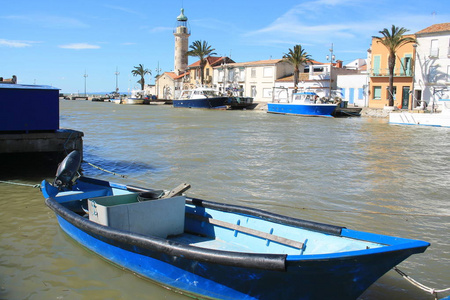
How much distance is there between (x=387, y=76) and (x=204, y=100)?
25.5 m

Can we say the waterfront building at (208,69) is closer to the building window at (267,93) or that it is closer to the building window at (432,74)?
the building window at (267,93)

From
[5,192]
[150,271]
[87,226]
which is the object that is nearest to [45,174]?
[5,192]

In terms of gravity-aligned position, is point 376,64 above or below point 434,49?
below

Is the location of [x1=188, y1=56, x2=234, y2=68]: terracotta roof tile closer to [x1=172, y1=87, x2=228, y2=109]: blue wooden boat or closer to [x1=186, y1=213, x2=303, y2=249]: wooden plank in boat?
[x1=172, y1=87, x2=228, y2=109]: blue wooden boat

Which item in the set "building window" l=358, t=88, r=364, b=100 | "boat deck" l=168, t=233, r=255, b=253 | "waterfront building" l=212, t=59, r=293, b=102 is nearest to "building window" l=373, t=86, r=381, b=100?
"building window" l=358, t=88, r=364, b=100

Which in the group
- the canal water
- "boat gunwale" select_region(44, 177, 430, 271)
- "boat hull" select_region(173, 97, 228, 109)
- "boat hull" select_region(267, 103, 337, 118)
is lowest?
the canal water

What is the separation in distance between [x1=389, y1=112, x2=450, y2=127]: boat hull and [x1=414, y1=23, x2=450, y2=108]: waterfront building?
9297 mm

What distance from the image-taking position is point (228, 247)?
6133mm

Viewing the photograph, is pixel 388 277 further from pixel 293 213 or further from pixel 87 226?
pixel 87 226

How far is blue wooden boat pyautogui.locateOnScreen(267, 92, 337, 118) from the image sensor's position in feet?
145

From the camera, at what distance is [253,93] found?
71.3m

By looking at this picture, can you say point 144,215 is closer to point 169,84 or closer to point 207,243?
point 207,243

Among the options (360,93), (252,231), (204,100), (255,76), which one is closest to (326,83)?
(360,93)

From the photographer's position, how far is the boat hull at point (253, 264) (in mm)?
4277
